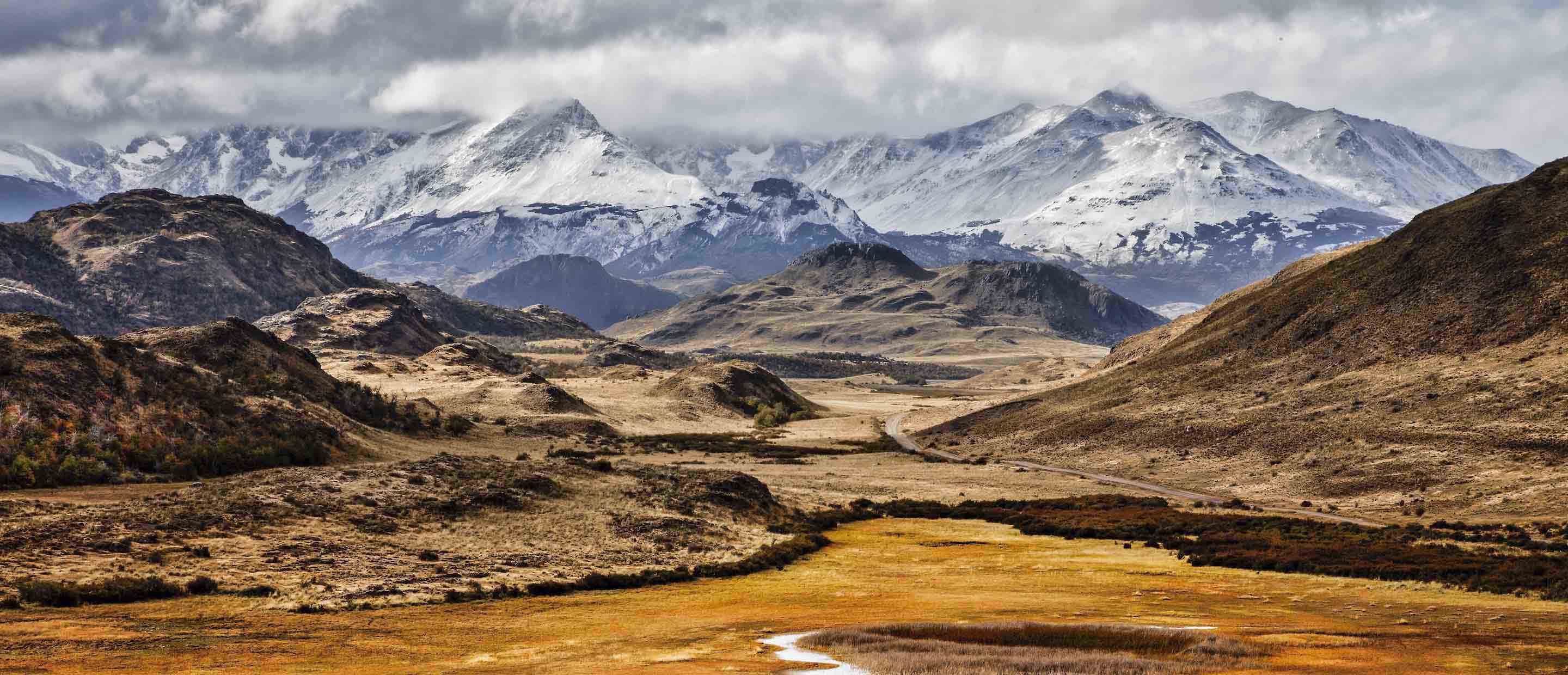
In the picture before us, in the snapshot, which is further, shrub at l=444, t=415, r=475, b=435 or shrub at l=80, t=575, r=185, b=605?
shrub at l=444, t=415, r=475, b=435

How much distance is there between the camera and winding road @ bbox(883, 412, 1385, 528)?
69.4 meters

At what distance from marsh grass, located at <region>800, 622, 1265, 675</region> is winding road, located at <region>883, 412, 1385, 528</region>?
40475 millimetres

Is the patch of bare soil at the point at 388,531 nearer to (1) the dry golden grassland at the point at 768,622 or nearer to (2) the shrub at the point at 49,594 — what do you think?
(2) the shrub at the point at 49,594

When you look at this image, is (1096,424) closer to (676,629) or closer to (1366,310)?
(1366,310)

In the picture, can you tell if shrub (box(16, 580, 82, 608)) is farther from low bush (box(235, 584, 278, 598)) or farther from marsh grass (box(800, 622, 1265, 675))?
marsh grass (box(800, 622, 1265, 675))

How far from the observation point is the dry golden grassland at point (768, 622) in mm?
27094

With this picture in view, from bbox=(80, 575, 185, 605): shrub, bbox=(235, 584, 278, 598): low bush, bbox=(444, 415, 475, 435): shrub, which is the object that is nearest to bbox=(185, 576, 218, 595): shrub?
bbox=(80, 575, 185, 605): shrub

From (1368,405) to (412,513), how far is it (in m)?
80.8

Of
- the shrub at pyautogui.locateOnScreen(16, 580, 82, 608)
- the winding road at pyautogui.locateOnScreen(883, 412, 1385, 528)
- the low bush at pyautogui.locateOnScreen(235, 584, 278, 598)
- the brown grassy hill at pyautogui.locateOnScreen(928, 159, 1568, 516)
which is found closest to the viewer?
the shrub at pyautogui.locateOnScreen(16, 580, 82, 608)

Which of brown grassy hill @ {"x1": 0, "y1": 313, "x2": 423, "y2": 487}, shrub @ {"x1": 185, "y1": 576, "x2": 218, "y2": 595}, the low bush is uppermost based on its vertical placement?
brown grassy hill @ {"x1": 0, "y1": 313, "x2": 423, "y2": 487}

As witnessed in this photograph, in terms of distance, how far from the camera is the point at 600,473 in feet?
→ 220

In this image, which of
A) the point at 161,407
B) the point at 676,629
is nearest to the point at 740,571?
the point at 676,629

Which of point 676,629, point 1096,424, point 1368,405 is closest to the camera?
point 676,629

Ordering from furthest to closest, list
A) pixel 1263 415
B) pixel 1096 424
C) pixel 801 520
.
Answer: pixel 1096 424 < pixel 1263 415 < pixel 801 520
